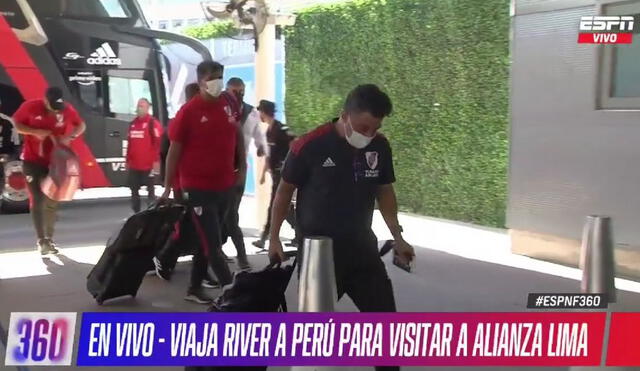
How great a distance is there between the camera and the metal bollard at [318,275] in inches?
125

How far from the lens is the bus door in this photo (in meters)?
13.1

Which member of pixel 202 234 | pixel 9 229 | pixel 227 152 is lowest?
pixel 9 229

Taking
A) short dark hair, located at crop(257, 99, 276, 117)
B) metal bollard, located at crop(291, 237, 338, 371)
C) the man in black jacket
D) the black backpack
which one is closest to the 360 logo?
the black backpack

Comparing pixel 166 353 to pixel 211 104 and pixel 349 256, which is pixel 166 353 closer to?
pixel 349 256

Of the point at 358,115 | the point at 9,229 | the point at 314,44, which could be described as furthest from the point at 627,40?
the point at 9,229

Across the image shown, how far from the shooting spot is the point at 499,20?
10.3 metres

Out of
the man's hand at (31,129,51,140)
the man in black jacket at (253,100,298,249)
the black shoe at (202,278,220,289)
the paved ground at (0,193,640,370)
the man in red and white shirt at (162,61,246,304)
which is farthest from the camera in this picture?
the man in black jacket at (253,100,298,249)

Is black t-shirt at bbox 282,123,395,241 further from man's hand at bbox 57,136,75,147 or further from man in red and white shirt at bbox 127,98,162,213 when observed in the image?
man in red and white shirt at bbox 127,98,162,213

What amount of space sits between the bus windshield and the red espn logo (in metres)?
8.61

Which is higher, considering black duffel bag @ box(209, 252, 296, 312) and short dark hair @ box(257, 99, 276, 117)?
short dark hair @ box(257, 99, 276, 117)

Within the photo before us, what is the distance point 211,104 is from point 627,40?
4197 millimetres

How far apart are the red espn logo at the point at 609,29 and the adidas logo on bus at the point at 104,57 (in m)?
A: 8.19

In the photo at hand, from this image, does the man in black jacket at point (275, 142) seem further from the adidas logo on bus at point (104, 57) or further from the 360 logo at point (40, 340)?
the adidas logo on bus at point (104, 57)

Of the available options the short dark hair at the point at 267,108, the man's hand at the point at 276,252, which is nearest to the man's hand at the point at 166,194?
the man's hand at the point at 276,252
